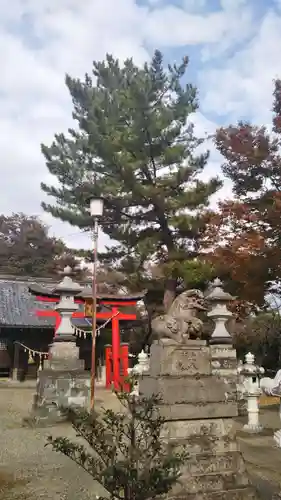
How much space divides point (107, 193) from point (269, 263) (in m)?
10.5

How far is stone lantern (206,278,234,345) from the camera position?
1120cm

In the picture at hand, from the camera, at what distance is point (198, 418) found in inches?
197

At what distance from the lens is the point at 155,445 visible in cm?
332

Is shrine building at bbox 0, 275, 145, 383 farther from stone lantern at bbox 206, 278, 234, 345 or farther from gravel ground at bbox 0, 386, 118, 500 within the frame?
gravel ground at bbox 0, 386, 118, 500

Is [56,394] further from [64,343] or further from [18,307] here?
[18,307]

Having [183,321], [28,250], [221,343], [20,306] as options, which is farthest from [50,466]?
[28,250]

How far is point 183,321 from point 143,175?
17453 mm

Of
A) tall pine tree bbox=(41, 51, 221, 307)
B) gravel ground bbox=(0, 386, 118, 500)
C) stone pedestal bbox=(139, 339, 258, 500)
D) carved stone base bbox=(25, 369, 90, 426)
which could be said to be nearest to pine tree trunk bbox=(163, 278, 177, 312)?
tall pine tree bbox=(41, 51, 221, 307)

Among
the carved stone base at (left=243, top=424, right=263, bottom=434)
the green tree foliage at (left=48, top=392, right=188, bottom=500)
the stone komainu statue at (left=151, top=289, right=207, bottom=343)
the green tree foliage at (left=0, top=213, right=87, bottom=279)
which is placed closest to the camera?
the green tree foliage at (left=48, top=392, right=188, bottom=500)

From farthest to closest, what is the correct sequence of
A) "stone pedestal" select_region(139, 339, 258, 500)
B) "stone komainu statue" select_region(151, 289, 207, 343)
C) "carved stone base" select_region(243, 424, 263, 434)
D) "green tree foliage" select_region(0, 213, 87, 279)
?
"green tree foliage" select_region(0, 213, 87, 279) → "carved stone base" select_region(243, 424, 263, 434) → "stone komainu statue" select_region(151, 289, 207, 343) → "stone pedestal" select_region(139, 339, 258, 500)

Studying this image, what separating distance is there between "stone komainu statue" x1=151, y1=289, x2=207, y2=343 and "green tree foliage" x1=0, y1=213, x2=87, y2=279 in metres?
27.6

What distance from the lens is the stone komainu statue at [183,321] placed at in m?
5.41

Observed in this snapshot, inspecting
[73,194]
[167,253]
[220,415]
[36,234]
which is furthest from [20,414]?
Answer: [36,234]

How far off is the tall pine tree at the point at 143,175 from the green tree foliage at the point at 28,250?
10.9 meters
